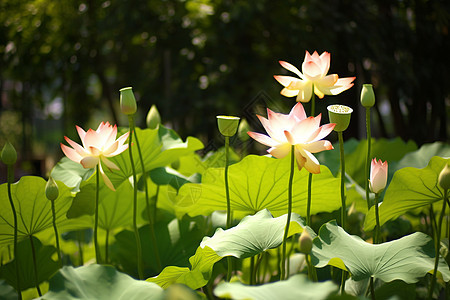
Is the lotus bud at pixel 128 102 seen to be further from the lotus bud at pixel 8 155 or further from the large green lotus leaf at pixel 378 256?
the large green lotus leaf at pixel 378 256

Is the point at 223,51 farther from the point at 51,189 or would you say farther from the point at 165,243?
the point at 51,189

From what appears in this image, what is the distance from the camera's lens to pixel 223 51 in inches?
99.3

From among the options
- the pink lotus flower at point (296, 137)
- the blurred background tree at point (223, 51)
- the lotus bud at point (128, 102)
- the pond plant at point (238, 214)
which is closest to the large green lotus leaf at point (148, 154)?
the pond plant at point (238, 214)

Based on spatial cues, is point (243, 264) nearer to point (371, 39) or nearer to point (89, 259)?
point (89, 259)

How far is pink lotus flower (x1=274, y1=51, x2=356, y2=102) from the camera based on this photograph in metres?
0.57

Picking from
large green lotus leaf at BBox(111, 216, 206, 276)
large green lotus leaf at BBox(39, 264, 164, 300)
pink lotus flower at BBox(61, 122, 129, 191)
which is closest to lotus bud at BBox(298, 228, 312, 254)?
large green lotus leaf at BBox(39, 264, 164, 300)

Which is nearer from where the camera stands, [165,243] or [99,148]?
[99,148]

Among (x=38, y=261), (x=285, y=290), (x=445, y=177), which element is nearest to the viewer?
(x=285, y=290)

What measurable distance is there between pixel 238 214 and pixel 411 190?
0.27 metres

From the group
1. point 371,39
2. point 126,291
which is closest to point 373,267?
point 126,291

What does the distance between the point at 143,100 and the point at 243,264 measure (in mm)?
2191

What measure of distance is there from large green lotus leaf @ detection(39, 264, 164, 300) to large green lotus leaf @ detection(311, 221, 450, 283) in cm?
18

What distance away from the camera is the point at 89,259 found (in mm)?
914

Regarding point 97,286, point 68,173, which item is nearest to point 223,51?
point 68,173
